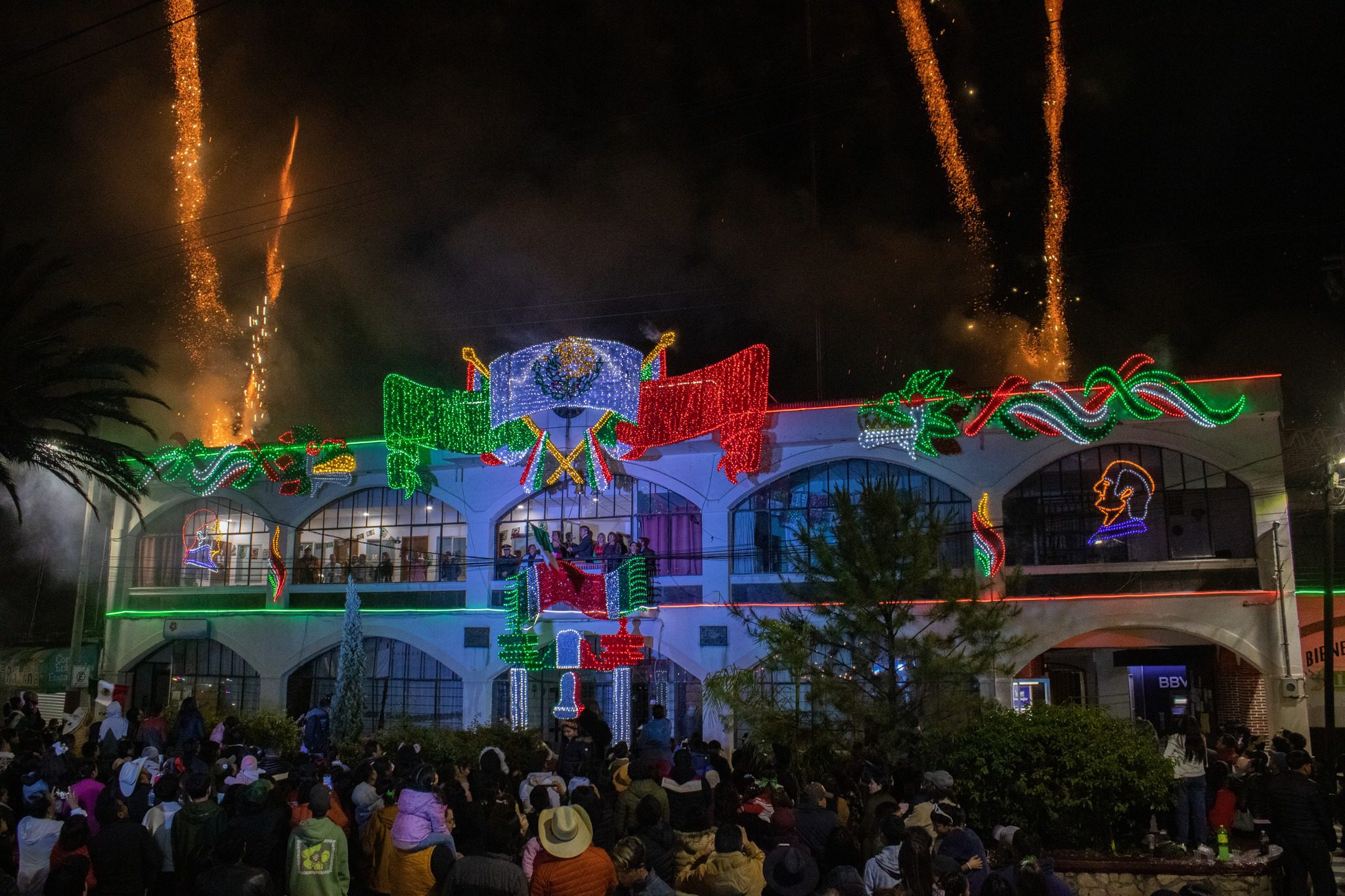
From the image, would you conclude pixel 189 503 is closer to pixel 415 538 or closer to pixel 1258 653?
pixel 415 538

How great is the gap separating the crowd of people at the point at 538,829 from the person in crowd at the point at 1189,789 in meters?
0.02

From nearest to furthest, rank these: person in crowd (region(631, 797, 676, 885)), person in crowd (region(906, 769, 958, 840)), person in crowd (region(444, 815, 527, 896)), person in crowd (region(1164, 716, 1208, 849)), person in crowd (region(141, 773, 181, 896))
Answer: person in crowd (region(444, 815, 527, 896)) < person in crowd (region(631, 797, 676, 885)) < person in crowd (region(906, 769, 958, 840)) < person in crowd (region(141, 773, 181, 896)) < person in crowd (region(1164, 716, 1208, 849))

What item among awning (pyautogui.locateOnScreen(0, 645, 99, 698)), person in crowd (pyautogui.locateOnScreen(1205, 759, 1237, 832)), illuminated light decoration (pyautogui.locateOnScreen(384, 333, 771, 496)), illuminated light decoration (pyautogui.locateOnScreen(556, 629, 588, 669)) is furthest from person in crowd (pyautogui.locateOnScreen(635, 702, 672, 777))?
awning (pyautogui.locateOnScreen(0, 645, 99, 698))

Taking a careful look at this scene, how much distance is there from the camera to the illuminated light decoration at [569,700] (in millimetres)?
23297

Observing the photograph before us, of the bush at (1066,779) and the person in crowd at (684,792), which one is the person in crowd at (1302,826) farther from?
the person in crowd at (684,792)

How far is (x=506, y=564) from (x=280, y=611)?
6869 mm

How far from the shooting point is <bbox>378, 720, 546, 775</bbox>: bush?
1678 centimetres

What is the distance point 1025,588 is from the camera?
22875 millimetres

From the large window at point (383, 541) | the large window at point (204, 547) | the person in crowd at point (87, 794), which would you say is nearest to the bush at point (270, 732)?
the large window at point (383, 541)

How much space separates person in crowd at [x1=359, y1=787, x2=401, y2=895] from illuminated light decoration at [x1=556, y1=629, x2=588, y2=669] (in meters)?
15.0

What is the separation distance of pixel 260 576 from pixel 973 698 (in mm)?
21797

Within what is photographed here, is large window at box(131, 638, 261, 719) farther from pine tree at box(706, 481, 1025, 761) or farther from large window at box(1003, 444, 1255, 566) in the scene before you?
large window at box(1003, 444, 1255, 566)

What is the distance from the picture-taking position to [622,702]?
81.0 feet

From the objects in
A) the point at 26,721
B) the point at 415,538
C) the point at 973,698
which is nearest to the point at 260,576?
the point at 415,538
